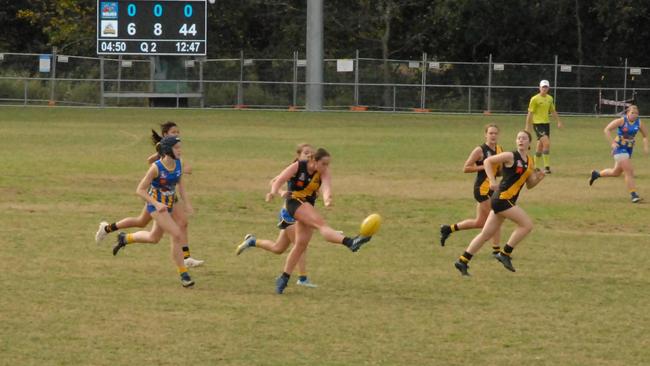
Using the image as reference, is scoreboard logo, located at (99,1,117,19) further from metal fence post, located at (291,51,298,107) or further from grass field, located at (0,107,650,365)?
grass field, located at (0,107,650,365)

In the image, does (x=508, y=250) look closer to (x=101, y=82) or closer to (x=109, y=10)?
(x=109, y=10)

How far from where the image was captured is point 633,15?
58.6 meters

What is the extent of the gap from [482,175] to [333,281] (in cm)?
293

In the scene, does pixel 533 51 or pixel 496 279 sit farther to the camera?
pixel 533 51

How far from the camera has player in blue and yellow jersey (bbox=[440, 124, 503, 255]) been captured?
1611cm

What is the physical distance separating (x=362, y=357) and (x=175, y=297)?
3.22 m

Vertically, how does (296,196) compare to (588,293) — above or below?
above

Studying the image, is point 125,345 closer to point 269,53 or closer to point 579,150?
point 579,150

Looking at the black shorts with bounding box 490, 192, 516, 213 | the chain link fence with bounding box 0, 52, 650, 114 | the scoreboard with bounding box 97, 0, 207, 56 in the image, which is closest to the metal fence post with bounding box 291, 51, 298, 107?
the chain link fence with bounding box 0, 52, 650, 114

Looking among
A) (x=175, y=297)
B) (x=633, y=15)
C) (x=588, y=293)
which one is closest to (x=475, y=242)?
(x=588, y=293)

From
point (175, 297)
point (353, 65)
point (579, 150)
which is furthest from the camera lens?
point (353, 65)

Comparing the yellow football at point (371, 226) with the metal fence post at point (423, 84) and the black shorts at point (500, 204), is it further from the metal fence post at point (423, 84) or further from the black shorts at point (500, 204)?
the metal fence post at point (423, 84)

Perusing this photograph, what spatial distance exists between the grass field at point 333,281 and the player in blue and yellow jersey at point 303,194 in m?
0.43

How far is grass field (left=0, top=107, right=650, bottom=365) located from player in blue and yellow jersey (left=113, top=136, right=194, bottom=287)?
0.38 m
